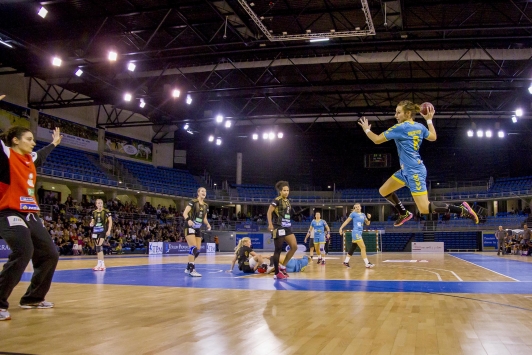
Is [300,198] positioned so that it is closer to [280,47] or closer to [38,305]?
[280,47]

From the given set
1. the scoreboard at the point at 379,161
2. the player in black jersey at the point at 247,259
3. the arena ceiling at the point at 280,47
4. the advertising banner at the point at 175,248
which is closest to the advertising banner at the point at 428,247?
the scoreboard at the point at 379,161

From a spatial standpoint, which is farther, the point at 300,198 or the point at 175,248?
the point at 300,198

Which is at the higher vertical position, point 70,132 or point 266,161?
point 70,132

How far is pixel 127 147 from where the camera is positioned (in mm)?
A: 38656

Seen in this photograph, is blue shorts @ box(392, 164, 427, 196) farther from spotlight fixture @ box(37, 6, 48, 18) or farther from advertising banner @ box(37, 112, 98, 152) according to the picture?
advertising banner @ box(37, 112, 98, 152)

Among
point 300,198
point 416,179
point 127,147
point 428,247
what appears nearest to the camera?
point 416,179

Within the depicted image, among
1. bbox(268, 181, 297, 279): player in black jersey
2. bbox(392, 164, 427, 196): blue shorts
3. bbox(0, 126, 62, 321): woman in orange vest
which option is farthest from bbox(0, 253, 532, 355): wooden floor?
bbox(268, 181, 297, 279): player in black jersey

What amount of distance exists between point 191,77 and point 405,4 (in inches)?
531

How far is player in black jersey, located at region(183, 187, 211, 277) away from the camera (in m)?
10.5

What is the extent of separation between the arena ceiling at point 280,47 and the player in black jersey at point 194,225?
871 centimetres

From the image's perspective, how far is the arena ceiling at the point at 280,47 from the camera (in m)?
17.9

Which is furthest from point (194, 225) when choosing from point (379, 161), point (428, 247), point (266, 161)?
point (266, 161)

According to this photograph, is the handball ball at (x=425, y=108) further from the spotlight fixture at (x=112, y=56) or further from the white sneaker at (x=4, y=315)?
the spotlight fixture at (x=112, y=56)

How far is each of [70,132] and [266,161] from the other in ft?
64.0
